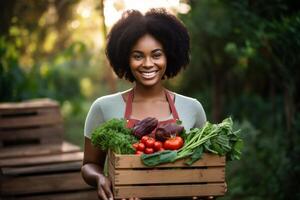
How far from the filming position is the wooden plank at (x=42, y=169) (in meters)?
5.50

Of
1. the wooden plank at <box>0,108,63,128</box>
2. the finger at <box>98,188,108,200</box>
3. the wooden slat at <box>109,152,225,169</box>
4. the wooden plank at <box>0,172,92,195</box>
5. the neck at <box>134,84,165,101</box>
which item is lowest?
the wooden plank at <box>0,172,92,195</box>

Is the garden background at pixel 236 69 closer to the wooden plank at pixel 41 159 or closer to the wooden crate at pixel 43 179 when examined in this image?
the wooden plank at pixel 41 159

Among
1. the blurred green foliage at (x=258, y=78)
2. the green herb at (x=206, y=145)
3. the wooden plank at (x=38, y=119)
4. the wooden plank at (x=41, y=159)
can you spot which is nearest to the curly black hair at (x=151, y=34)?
the green herb at (x=206, y=145)

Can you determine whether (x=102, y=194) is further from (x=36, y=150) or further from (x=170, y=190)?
(x=36, y=150)

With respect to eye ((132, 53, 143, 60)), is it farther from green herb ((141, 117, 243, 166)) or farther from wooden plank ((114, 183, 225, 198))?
wooden plank ((114, 183, 225, 198))

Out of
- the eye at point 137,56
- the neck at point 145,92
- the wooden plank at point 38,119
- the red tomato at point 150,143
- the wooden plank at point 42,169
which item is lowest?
the wooden plank at point 42,169

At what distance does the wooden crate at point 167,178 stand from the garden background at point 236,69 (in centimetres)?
250

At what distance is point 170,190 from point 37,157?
323 centimetres

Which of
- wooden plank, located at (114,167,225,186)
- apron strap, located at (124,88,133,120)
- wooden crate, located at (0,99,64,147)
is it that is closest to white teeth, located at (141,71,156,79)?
apron strap, located at (124,88,133,120)

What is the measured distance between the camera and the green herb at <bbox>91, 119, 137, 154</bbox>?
10.6ft

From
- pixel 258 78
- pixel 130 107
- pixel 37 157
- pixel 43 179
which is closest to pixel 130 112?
pixel 130 107

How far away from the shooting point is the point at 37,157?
6172 mm

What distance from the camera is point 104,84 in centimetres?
3092

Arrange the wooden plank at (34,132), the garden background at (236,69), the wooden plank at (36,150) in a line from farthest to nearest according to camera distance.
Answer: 1. the garden background at (236,69)
2. the wooden plank at (34,132)
3. the wooden plank at (36,150)
